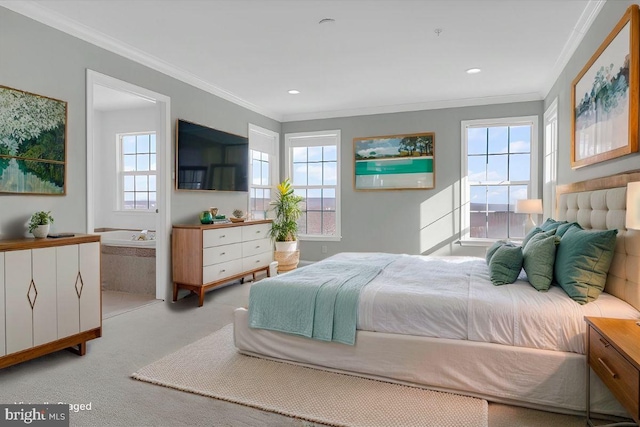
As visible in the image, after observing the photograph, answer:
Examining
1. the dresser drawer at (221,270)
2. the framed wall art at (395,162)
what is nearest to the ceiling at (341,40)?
the framed wall art at (395,162)

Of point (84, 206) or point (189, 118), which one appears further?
point (189, 118)

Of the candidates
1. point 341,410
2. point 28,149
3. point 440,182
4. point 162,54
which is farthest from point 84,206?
point 440,182

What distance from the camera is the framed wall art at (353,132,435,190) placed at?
5793 millimetres

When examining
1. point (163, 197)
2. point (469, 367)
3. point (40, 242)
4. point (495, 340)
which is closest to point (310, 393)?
point (469, 367)

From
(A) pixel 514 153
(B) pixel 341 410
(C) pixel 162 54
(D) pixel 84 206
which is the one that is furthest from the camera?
(A) pixel 514 153

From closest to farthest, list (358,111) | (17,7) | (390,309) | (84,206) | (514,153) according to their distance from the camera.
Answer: (390,309), (17,7), (84,206), (514,153), (358,111)

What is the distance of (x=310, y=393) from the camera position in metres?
2.27

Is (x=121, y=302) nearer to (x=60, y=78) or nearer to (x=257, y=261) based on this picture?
(x=257, y=261)

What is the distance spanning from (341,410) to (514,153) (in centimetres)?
469

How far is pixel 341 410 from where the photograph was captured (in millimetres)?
2092

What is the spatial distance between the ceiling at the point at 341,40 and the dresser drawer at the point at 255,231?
184 cm

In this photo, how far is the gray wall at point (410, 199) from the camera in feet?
18.5

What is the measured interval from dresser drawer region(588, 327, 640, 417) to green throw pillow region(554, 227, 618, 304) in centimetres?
38

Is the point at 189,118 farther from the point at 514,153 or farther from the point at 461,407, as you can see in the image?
the point at 514,153
